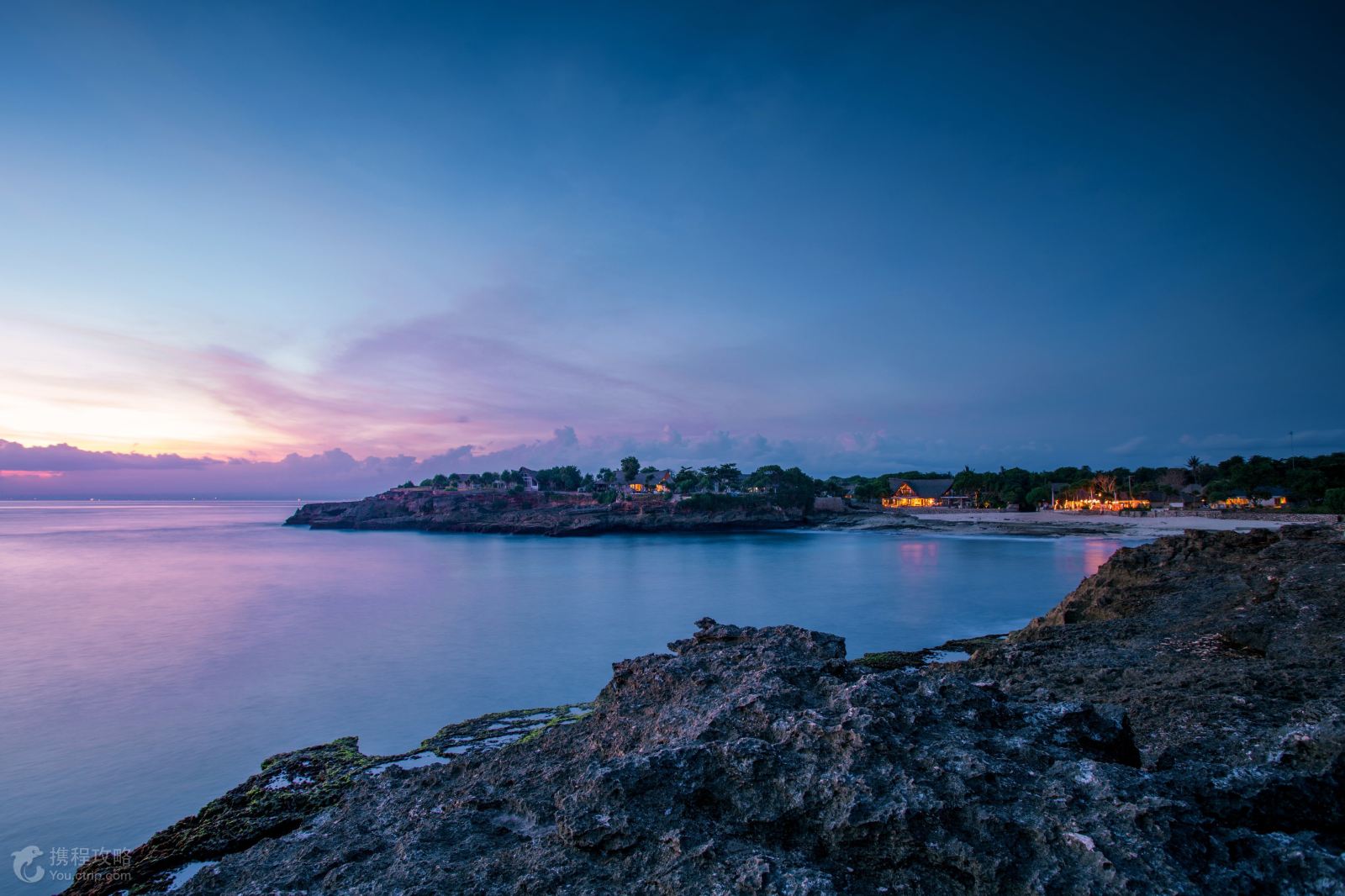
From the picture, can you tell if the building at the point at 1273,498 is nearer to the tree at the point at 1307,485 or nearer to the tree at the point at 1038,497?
the tree at the point at 1307,485

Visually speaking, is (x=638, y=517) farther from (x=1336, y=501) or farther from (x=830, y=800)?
(x=830, y=800)

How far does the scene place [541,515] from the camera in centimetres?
7888

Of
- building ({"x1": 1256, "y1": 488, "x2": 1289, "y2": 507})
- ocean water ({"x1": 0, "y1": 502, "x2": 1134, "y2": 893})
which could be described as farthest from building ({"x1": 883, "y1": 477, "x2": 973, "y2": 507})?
ocean water ({"x1": 0, "y1": 502, "x2": 1134, "y2": 893})

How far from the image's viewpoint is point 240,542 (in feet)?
199

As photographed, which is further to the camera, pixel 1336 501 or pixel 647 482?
pixel 647 482

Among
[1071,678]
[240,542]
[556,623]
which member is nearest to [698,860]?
[1071,678]

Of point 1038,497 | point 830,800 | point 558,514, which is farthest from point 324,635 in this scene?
point 1038,497

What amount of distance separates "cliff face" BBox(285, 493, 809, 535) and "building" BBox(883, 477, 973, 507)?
3191 centimetres

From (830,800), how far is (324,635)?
19747 millimetres

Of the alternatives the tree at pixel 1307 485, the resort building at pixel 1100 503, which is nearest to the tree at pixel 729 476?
the resort building at pixel 1100 503

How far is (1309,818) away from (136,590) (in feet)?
124

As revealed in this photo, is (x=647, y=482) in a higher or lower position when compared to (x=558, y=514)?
higher

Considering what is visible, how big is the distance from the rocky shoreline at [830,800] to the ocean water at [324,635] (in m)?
3.80

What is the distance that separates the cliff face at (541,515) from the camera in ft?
255
